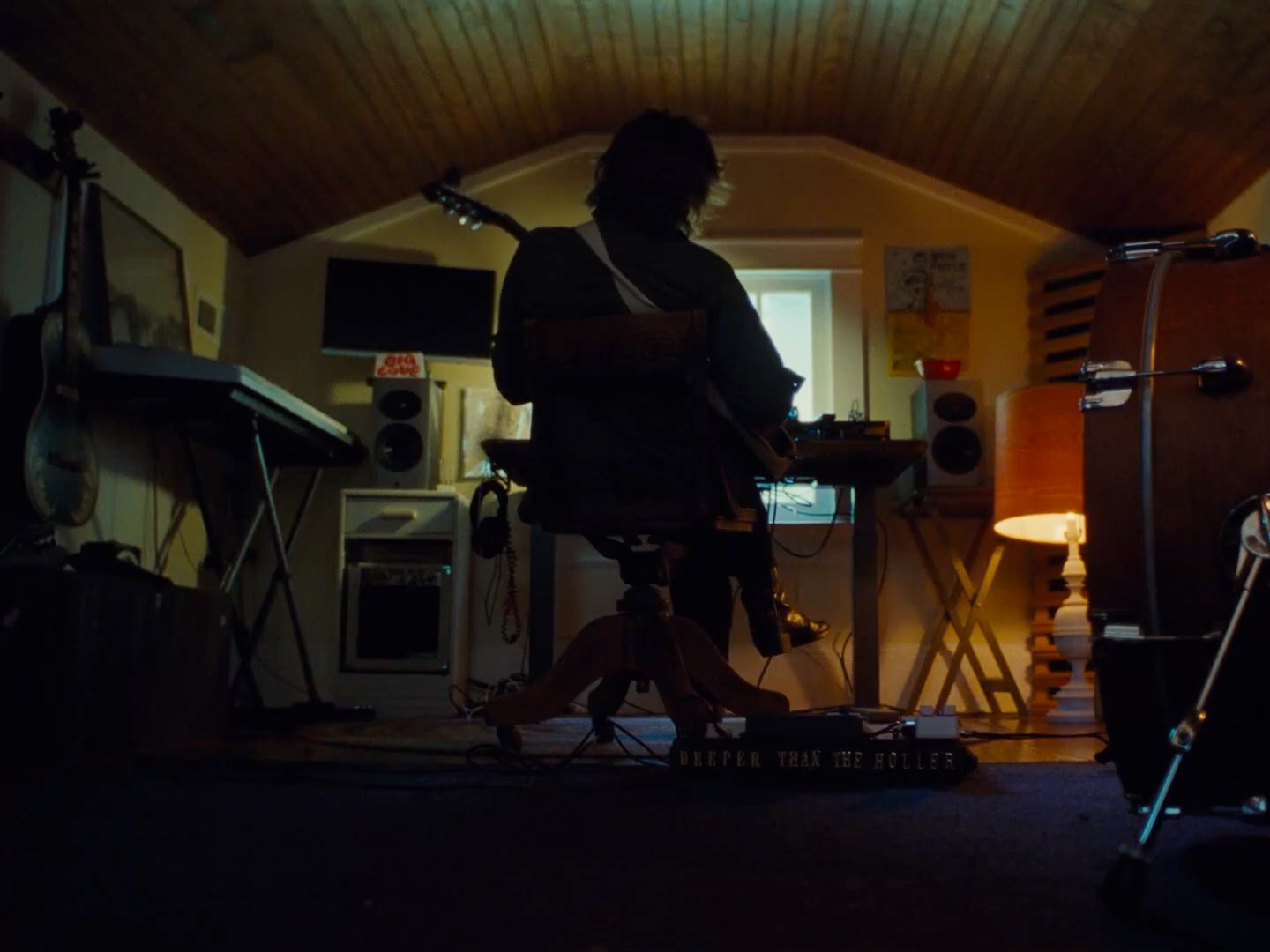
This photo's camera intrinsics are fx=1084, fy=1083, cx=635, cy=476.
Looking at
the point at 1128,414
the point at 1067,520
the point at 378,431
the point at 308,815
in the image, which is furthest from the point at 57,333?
the point at 1067,520

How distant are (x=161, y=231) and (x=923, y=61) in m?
2.53

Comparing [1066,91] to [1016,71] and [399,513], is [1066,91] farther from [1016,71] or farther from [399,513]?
[399,513]

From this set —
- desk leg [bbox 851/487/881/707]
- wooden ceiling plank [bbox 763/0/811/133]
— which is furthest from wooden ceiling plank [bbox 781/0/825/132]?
desk leg [bbox 851/487/881/707]

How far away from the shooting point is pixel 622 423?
1896 millimetres

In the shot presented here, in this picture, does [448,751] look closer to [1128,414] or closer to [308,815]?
[308,815]

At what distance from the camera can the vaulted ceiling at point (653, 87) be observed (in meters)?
2.95

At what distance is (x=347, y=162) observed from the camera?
3.86 m

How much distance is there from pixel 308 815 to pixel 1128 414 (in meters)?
1.08

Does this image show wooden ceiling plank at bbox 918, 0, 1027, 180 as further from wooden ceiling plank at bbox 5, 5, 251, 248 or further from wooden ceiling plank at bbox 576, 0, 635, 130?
wooden ceiling plank at bbox 5, 5, 251, 248

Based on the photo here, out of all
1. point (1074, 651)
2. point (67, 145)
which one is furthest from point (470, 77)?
point (1074, 651)

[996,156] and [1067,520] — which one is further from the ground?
[996,156]

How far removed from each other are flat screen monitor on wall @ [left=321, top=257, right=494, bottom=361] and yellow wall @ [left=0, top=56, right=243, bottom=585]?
44 centimetres

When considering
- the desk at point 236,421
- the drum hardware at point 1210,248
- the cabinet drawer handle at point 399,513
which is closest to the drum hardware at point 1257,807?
the drum hardware at point 1210,248

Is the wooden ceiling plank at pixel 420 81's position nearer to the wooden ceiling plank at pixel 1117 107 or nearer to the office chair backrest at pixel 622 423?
the office chair backrest at pixel 622 423
